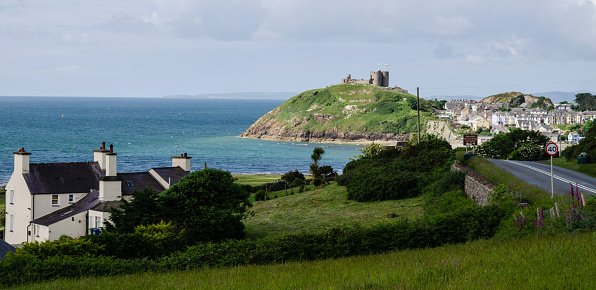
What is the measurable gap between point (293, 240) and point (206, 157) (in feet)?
387

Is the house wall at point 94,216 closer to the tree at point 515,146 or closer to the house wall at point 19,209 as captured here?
the house wall at point 19,209

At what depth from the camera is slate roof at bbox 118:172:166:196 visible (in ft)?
108

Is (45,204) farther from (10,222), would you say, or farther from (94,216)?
(94,216)

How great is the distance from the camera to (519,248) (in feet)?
47.7

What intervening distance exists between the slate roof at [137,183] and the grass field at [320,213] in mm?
5755

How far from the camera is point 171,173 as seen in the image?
118 feet

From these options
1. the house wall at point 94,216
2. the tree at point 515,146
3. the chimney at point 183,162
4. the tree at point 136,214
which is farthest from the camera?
the tree at point 515,146

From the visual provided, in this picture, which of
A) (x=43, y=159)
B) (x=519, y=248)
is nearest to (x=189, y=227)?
(x=519, y=248)

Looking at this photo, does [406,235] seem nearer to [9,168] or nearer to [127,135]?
[9,168]

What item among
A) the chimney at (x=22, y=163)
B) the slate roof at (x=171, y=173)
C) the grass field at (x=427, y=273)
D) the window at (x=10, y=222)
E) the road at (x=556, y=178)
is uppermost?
the chimney at (x=22, y=163)

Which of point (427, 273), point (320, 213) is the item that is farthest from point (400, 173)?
point (427, 273)

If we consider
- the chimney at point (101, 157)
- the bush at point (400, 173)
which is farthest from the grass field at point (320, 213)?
the chimney at point (101, 157)

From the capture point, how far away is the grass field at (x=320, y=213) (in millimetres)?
30828

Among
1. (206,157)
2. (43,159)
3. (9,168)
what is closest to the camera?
(9,168)
